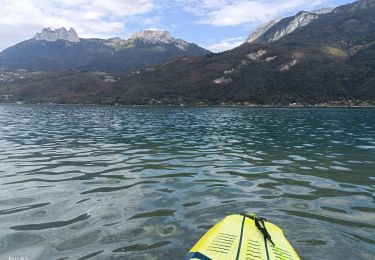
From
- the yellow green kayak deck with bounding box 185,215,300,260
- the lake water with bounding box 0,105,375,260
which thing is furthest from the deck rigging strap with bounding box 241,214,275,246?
the lake water with bounding box 0,105,375,260

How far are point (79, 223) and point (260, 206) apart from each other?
6.99 m

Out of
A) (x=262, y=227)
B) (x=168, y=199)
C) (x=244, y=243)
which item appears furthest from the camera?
(x=168, y=199)

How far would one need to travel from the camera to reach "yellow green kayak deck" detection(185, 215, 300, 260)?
6.91 metres

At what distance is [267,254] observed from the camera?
7004mm

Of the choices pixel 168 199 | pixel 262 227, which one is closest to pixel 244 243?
pixel 262 227

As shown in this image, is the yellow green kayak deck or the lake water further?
the lake water

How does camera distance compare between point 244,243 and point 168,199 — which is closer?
point 244,243

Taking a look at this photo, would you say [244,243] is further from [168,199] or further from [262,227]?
[168,199]

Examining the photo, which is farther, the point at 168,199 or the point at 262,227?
the point at 168,199

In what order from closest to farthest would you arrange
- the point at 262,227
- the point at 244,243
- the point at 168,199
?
1. the point at 244,243
2. the point at 262,227
3. the point at 168,199

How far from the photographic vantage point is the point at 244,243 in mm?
7375

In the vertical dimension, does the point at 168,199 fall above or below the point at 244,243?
below

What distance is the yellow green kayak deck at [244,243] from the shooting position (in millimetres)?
6910

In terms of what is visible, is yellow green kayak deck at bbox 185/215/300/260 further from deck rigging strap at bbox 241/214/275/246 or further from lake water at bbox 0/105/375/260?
lake water at bbox 0/105/375/260
